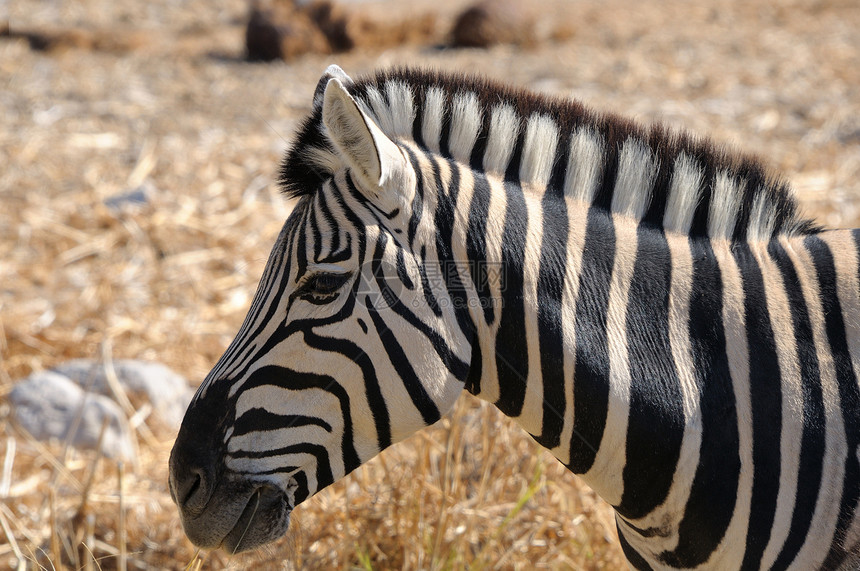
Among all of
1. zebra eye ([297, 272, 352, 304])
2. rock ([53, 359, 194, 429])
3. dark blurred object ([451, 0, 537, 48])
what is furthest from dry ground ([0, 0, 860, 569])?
zebra eye ([297, 272, 352, 304])

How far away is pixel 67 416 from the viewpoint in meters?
4.32

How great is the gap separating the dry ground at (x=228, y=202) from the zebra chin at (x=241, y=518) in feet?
1.58

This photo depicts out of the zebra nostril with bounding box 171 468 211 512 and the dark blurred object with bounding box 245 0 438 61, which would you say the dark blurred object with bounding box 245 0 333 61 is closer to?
the dark blurred object with bounding box 245 0 438 61

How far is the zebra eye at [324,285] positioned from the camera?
6.34 feet

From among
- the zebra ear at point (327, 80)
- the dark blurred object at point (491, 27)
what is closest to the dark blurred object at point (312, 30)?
the dark blurred object at point (491, 27)

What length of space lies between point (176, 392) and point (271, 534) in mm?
2908

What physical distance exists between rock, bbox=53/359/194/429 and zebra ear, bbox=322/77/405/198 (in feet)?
10.4

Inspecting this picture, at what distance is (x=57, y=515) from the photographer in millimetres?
3535

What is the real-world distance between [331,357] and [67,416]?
312 cm

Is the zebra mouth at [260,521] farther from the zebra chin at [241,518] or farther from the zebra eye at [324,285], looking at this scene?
the zebra eye at [324,285]

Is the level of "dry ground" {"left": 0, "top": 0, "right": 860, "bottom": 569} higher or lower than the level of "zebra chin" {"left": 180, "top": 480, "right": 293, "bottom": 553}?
lower

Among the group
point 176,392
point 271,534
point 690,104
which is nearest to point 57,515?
point 176,392

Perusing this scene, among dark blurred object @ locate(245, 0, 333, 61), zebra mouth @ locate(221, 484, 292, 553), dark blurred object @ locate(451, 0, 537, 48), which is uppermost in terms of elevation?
zebra mouth @ locate(221, 484, 292, 553)

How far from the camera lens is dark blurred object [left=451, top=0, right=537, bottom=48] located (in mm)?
10977
